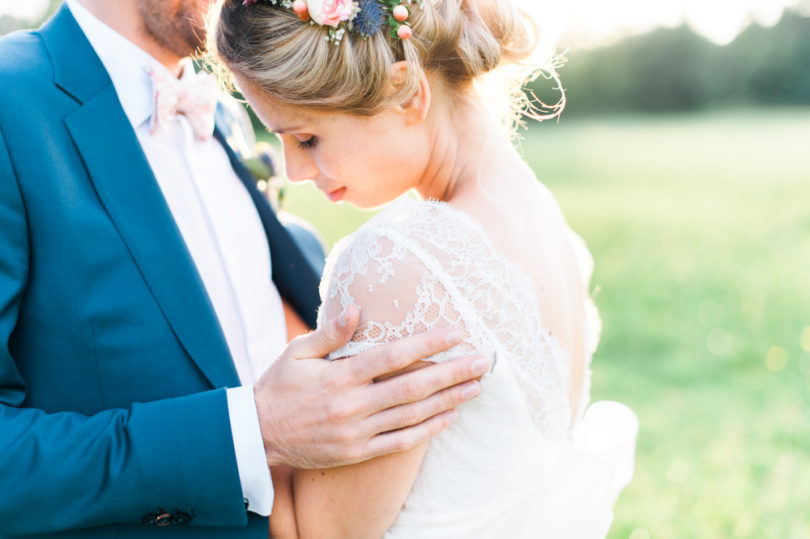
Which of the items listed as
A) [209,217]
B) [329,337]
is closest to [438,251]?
[329,337]

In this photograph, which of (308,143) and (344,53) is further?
(308,143)

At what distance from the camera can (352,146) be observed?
210cm

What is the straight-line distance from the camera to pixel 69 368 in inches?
78.0

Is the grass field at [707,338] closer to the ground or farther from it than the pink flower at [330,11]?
closer to the ground

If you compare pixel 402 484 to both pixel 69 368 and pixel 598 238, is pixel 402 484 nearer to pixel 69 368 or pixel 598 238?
pixel 69 368

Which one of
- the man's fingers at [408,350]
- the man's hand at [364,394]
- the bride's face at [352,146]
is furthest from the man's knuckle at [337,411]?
the bride's face at [352,146]

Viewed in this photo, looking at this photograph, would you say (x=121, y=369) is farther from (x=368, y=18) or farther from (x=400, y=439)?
(x=368, y=18)

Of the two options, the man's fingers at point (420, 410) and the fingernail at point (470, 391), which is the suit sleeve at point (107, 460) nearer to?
the man's fingers at point (420, 410)

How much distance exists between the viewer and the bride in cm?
178

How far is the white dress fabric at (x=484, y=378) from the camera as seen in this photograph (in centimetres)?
174

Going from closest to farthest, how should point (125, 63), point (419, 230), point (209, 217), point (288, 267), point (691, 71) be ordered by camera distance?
point (419, 230), point (125, 63), point (209, 217), point (288, 267), point (691, 71)

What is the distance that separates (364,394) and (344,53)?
0.82 metres

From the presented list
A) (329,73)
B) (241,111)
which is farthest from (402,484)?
(241,111)

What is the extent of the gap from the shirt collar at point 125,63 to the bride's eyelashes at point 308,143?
614mm
